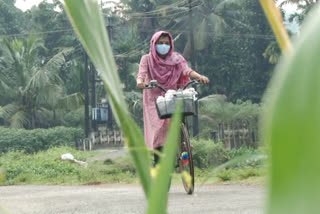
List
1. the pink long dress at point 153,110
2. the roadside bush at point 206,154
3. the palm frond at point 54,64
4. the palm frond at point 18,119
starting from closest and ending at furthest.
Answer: the pink long dress at point 153,110
the roadside bush at point 206,154
the palm frond at point 18,119
the palm frond at point 54,64

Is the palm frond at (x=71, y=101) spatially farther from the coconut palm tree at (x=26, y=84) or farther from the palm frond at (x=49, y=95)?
the palm frond at (x=49, y=95)

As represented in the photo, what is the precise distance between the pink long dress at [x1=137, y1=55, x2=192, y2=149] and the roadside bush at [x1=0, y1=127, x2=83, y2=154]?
21.0 m

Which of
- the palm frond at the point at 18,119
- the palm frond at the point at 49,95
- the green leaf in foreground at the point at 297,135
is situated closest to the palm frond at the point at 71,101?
the palm frond at the point at 49,95

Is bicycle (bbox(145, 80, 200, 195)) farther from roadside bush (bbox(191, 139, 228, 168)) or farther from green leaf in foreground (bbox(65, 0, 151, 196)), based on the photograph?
roadside bush (bbox(191, 139, 228, 168))

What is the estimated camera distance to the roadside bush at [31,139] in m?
27.2

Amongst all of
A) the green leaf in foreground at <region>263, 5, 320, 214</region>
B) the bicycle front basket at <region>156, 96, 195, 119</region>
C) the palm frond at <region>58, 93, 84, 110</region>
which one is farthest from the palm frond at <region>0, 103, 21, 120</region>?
the green leaf in foreground at <region>263, 5, 320, 214</region>

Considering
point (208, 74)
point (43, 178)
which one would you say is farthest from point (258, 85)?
point (43, 178)

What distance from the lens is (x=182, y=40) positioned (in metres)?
35.3

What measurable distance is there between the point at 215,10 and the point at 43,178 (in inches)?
1054

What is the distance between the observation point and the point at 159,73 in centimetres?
557

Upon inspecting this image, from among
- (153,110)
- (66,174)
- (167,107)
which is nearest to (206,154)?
(66,174)

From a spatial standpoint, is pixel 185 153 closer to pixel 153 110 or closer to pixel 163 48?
pixel 153 110

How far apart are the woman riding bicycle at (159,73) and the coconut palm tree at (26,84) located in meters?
25.6

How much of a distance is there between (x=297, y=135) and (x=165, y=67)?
531cm
